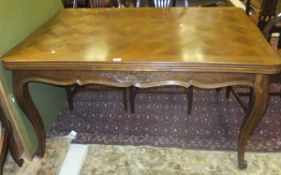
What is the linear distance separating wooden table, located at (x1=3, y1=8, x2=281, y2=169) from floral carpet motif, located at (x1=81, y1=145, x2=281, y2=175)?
11 cm

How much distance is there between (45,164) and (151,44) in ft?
3.27

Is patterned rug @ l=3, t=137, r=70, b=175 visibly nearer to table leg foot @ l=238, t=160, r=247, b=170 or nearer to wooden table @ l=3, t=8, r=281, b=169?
wooden table @ l=3, t=8, r=281, b=169

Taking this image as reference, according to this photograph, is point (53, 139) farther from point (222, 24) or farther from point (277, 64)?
point (277, 64)

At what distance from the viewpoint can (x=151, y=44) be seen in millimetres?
1469

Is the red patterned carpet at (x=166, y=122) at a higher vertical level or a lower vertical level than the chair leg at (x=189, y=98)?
lower

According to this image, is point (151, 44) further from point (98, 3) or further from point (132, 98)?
point (98, 3)

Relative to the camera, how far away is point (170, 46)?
1438 millimetres

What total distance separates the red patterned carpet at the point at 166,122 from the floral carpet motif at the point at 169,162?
6cm

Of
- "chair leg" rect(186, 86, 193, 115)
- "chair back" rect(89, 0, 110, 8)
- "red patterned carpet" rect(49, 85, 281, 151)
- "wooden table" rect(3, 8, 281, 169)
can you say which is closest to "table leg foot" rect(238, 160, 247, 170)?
"wooden table" rect(3, 8, 281, 169)

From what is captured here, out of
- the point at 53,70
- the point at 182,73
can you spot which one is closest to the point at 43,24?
the point at 53,70

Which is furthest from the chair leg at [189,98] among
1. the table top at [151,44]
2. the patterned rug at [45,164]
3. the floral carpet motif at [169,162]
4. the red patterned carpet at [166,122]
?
the patterned rug at [45,164]

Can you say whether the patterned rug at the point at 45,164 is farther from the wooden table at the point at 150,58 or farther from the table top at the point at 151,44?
the table top at the point at 151,44

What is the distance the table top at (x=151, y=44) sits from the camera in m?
1.29

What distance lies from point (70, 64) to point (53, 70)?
0.12 metres
